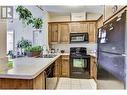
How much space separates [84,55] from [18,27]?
2.99 metres

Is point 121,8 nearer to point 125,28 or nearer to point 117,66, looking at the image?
point 125,28

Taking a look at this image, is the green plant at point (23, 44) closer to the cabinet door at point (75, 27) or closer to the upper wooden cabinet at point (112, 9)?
the cabinet door at point (75, 27)

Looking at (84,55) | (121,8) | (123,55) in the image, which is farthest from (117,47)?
(84,55)

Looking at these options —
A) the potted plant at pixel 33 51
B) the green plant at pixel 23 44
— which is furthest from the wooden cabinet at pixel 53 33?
the potted plant at pixel 33 51

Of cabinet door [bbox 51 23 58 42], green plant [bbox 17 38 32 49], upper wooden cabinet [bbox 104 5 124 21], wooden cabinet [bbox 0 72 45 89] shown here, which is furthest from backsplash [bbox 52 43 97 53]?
wooden cabinet [bbox 0 72 45 89]

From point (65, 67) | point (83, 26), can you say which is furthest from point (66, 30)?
point (65, 67)

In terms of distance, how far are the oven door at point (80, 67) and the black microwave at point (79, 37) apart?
2.42 ft

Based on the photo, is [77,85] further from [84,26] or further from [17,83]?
[17,83]

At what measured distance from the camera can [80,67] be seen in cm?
561

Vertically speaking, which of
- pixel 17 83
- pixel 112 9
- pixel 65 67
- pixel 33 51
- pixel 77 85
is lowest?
pixel 77 85

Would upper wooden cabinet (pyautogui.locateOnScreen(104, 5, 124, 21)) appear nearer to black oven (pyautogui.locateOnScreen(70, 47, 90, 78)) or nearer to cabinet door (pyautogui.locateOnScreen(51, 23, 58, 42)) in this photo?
black oven (pyautogui.locateOnScreen(70, 47, 90, 78))

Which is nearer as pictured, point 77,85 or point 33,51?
point 33,51

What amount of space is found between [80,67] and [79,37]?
3.56ft

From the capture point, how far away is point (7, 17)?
2113mm
